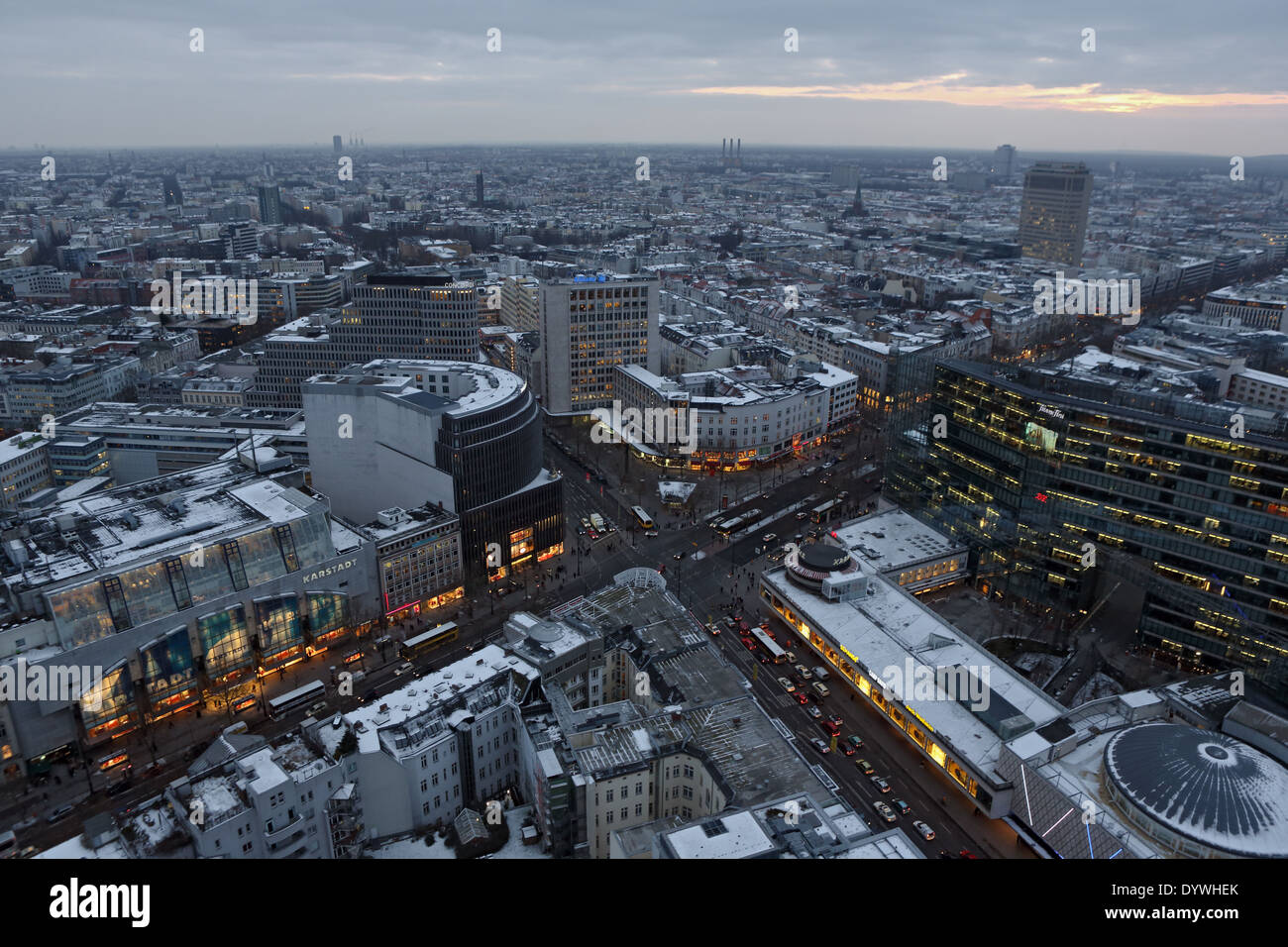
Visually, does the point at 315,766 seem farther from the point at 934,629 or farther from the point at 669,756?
the point at 934,629

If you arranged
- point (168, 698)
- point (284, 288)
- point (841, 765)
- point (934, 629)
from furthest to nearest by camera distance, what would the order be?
1. point (284, 288)
2. point (934, 629)
3. point (168, 698)
4. point (841, 765)

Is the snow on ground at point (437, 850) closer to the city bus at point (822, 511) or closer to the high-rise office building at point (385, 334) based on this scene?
the city bus at point (822, 511)

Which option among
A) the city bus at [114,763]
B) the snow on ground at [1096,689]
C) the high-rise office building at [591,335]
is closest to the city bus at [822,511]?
the snow on ground at [1096,689]

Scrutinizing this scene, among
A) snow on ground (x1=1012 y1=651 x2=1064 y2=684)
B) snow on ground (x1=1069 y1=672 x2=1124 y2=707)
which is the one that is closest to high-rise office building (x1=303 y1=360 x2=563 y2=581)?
snow on ground (x1=1012 y1=651 x2=1064 y2=684)

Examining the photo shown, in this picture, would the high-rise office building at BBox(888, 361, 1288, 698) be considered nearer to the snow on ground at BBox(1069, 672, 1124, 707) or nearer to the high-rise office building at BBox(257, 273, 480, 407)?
the snow on ground at BBox(1069, 672, 1124, 707)

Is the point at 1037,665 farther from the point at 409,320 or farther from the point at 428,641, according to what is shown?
the point at 409,320

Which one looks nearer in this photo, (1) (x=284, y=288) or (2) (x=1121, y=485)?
(2) (x=1121, y=485)

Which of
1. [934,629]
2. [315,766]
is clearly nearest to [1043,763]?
[934,629]
